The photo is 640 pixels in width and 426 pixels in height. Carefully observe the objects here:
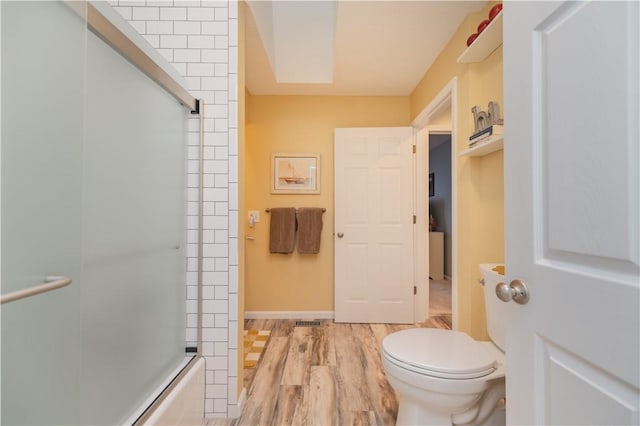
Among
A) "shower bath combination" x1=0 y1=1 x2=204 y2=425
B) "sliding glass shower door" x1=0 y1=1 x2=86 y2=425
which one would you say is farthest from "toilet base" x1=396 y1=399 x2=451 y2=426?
"sliding glass shower door" x1=0 y1=1 x2=86 y2=425

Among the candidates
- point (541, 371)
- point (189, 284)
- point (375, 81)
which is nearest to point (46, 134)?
point (189, 284)

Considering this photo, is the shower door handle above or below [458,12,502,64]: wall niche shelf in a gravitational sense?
below

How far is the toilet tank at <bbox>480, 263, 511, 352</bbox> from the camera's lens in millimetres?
1276

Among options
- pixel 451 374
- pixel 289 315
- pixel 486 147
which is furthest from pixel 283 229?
pixel 451 374

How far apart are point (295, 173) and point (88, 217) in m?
2.11

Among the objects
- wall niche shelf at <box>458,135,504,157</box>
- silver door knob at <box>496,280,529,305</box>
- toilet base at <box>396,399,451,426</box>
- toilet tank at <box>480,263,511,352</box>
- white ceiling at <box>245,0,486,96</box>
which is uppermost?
white ceiling at <box>245,0,486,96</box>

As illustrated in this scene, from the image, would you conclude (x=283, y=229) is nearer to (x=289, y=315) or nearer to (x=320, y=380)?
(x=289, y=315)

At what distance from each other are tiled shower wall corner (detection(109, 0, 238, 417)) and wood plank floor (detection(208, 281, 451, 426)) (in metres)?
0.26

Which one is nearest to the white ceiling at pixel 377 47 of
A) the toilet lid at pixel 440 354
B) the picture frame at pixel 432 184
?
the toilet lid at pixel 440 354

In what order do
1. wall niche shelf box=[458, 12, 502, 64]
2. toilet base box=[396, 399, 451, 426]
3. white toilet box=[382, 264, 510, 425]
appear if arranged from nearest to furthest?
white toilet box=[382, 264, 510, 425]
toilet base box=[396, 399, 451, 426]
wall niche shelf box=[458, 12, 502, 64]

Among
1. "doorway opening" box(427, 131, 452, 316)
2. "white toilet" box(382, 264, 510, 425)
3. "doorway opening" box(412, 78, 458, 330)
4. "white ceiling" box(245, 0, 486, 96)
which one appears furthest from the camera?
Answer: "doorway opening" box(427, 131, 452, 316)

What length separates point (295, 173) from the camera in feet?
9.58

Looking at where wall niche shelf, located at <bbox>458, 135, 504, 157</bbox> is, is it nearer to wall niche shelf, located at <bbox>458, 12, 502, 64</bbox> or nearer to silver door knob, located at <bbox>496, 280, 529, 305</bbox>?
wall niche shelf, located at <bbox>458, 12, 502, 64</bbox>

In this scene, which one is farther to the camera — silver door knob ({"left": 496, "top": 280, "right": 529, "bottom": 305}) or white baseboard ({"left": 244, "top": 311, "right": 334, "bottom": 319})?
white baseboard ({"left": 244, "top": 311, "right": 334, "bottom": 319})
